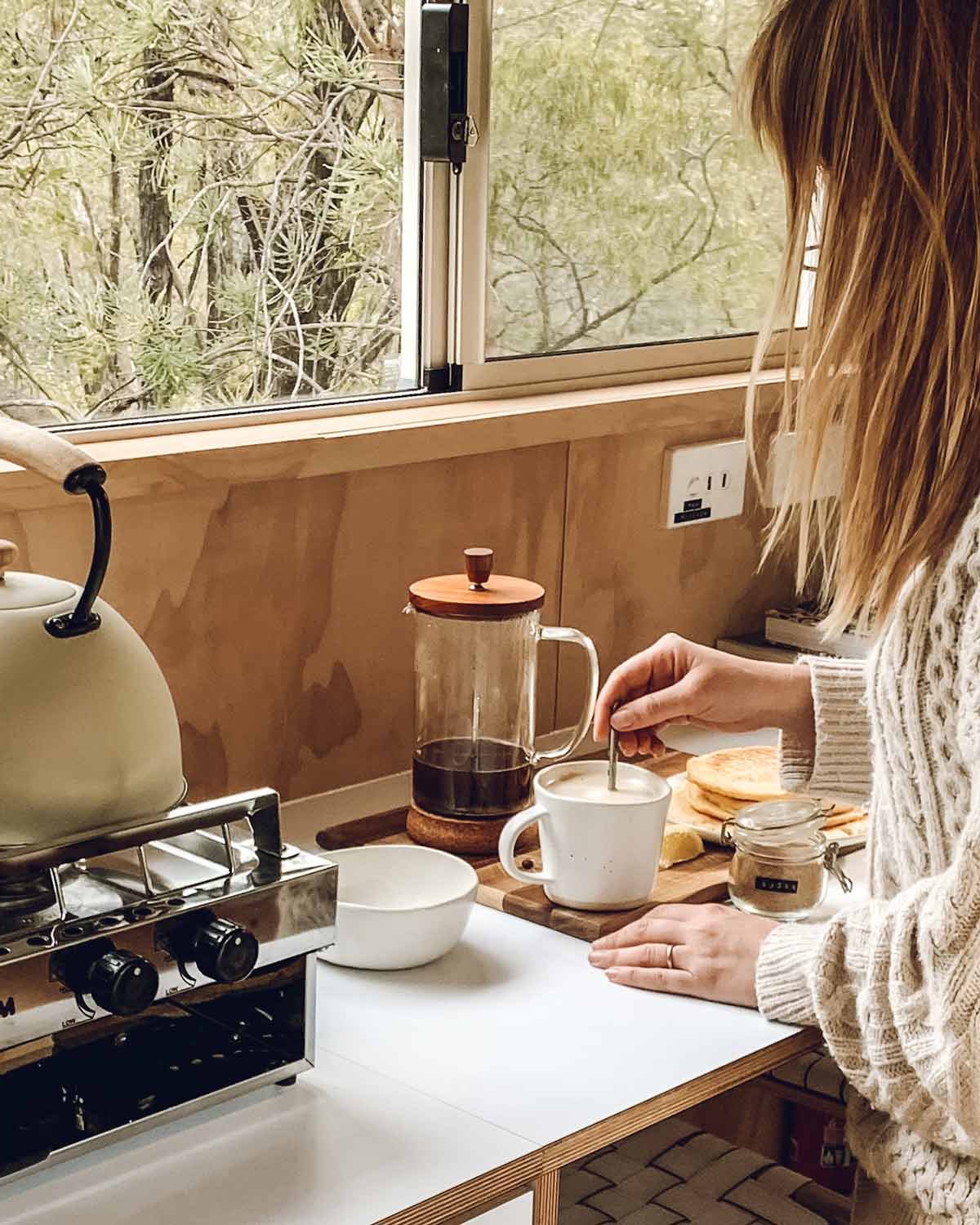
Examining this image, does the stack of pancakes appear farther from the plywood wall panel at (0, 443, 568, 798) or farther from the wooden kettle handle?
the wooden kettle handle

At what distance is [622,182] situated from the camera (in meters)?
1.93

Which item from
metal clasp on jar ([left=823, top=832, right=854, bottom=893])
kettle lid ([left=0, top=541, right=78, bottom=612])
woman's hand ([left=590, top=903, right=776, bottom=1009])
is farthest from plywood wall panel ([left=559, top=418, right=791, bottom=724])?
kettle lid ([left=0, top=541, right=78, bottom=612])

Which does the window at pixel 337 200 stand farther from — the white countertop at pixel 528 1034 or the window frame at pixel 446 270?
the white countertop at pixel 528 1034

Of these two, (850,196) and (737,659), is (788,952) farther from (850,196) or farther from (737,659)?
(850,196)

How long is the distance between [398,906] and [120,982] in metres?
0.39

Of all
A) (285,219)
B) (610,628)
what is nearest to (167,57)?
(285,219)

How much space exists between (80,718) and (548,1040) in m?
0.41

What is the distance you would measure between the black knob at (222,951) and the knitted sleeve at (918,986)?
0.39 m

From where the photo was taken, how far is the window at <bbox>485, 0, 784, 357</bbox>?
5.88ft

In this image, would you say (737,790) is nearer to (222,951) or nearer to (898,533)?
(898,533)

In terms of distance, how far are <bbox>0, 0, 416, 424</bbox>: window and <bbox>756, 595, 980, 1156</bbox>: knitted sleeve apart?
0.78 metres

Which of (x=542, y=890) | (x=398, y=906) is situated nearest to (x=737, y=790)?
(x=542, y=890)

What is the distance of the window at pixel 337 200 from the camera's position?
1.45m

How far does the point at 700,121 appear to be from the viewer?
6.61 ft
